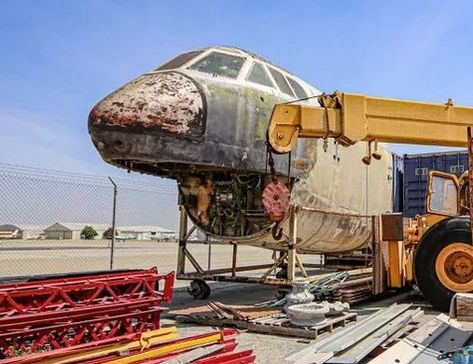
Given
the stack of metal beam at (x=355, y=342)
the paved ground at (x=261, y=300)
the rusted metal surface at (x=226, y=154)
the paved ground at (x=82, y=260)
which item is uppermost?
the rusted metal surface at (x=226, y=154)

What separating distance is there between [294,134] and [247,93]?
1.78 m

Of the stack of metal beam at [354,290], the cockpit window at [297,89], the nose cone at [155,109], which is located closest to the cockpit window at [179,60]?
the nose cone at [155,109]

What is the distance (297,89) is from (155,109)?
3.47m

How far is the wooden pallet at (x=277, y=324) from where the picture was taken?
21.9 ft

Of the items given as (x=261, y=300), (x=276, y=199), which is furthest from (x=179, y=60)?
(x=261, y=300)

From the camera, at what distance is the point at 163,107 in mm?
7461

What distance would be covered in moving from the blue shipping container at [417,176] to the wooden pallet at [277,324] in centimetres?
773

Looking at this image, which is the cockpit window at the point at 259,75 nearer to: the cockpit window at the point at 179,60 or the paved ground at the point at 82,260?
the cockpit window at the point at 179,60

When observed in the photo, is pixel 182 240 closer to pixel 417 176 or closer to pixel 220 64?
pixel 220 64

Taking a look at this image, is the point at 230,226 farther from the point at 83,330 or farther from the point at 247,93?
the point at 83,330

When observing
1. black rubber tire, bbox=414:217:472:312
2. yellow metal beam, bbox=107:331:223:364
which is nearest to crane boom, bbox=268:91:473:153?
black rubber tire, bbox=414:217:472:312

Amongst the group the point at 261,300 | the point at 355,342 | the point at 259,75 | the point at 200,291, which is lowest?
the point at 261,300

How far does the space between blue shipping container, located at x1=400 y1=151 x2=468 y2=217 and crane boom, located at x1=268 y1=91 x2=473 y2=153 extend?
7397mm

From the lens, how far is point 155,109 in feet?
24.3
